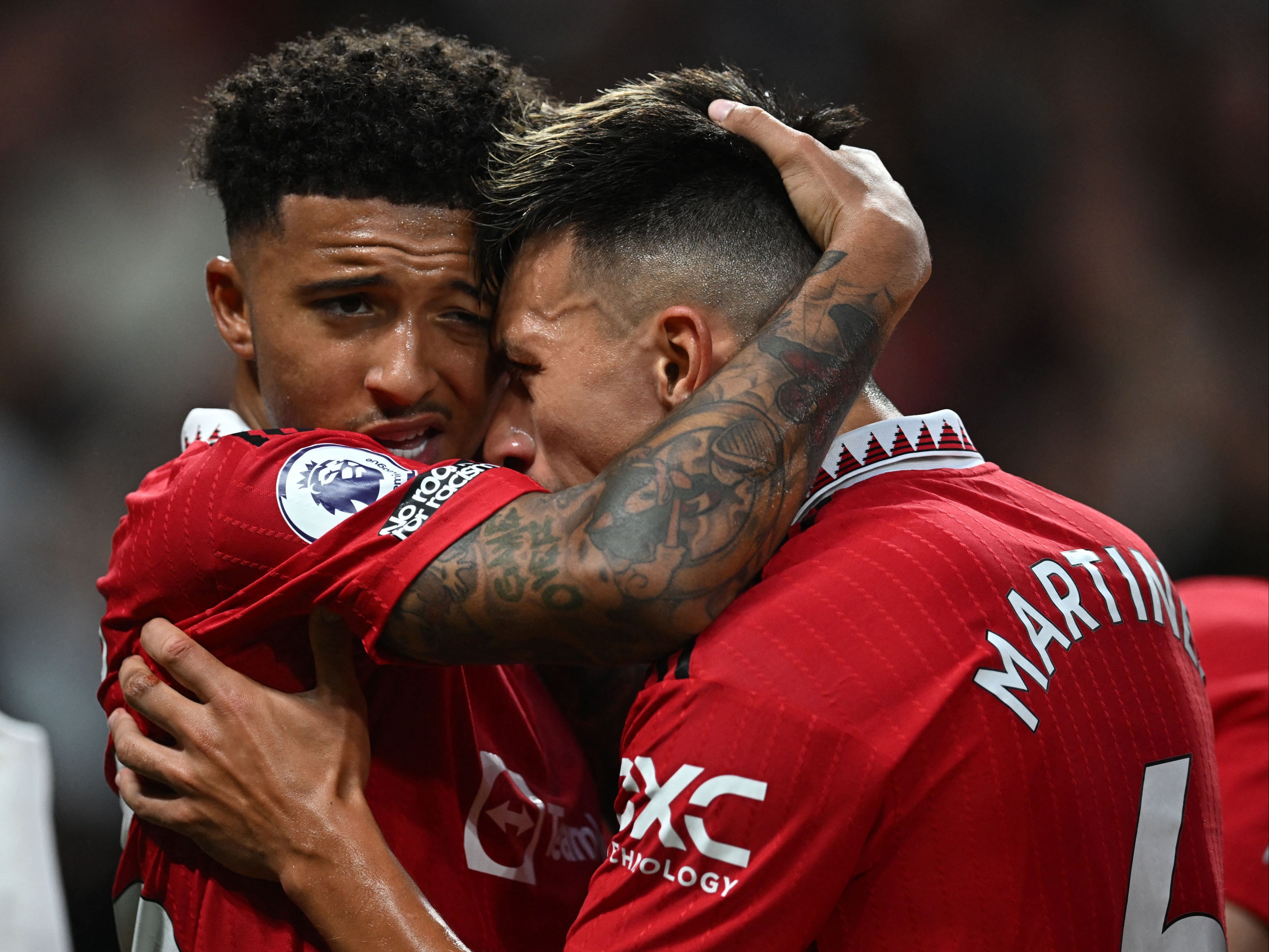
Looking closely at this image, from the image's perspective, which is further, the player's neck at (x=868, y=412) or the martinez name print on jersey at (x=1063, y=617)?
the player's neck at (x=868, y=412)

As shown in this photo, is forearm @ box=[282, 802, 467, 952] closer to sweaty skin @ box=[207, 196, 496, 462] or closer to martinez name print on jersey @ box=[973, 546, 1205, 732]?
sweaty skin @ box=[207, 196, 496, 462]

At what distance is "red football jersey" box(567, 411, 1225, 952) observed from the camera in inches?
49.3

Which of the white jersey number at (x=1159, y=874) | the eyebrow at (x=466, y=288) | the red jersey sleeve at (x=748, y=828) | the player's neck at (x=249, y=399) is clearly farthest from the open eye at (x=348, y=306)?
the white jersey number at (x=1159, y=874)

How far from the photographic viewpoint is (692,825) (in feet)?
4.15

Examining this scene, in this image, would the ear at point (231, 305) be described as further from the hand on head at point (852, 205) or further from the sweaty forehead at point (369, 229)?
the hand on head at point (852, 205)

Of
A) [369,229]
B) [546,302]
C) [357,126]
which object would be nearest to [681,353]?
[546,302]

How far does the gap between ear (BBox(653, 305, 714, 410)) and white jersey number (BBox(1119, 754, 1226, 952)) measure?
2.71ft

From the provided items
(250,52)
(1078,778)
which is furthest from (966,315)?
(1078,778)

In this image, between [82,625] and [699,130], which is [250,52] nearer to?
[82,625]

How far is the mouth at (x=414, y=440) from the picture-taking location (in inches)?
77.7

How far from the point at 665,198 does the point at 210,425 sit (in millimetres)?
915

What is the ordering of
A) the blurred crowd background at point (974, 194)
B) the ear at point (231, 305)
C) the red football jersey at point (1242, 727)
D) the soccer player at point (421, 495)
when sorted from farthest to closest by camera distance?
the blurred crowd background at point (974, 194) < the red football jersey at point (1242, 727) < the ear at point (231, 305) < the soccer player at point (421, 495)

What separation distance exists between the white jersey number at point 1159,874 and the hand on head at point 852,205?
73 centimetres

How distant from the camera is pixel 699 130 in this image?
1831 millimetres
